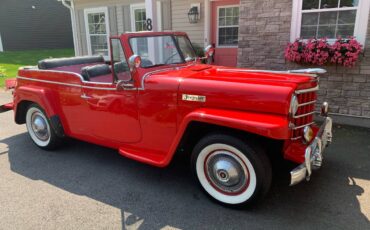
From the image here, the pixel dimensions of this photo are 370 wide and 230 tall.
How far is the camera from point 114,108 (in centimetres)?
344

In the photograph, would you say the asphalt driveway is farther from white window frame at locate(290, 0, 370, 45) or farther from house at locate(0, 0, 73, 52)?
house at locate(0, 0, 73, 52)

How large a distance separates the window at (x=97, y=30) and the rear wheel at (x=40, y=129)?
653 cm

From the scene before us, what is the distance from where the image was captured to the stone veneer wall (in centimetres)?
511

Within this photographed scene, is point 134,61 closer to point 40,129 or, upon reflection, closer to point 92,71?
point 92,71

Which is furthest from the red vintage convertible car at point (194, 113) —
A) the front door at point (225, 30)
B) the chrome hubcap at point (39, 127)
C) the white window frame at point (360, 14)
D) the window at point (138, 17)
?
the window at point (138, 17)

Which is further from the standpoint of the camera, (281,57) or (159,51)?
(281,57)

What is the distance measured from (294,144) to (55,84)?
3.15 meters

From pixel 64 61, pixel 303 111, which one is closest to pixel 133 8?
pixel 64 61

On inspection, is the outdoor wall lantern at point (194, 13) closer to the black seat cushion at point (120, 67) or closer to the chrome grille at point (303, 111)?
the black seat cushion at point (120, 67)

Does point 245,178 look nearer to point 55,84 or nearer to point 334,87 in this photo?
point 55,84

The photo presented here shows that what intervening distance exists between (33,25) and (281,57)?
1785cm

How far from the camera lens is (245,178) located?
2744 mm

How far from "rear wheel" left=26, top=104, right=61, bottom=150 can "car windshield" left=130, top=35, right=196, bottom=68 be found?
5.97ft

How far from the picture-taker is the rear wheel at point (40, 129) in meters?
4.28
